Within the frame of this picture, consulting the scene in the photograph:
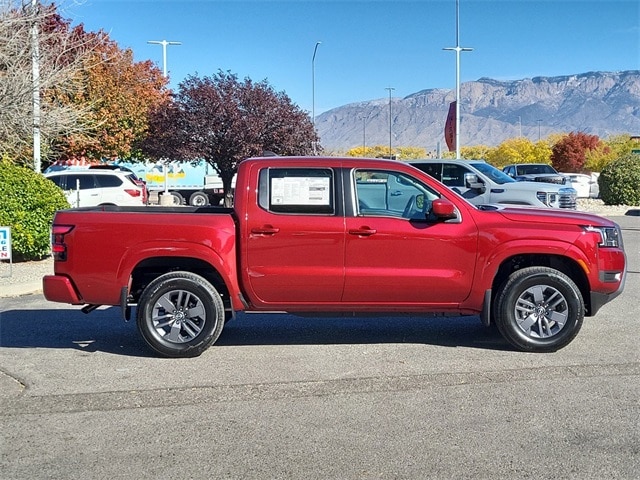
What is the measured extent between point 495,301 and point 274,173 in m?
2.52

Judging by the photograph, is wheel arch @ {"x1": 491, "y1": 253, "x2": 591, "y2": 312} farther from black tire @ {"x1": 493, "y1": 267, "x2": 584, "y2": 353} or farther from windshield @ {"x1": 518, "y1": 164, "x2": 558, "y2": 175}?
windshield @ {"x1": 518, "y1": 164, "x2": 558, "y2": 175}

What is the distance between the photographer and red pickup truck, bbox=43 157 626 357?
732 centimetres

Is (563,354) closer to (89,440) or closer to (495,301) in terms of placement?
(495,301)

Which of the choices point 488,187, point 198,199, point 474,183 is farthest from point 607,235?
point 198,199

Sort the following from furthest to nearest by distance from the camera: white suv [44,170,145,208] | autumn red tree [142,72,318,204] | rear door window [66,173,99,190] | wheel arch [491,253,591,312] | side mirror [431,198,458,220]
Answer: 1. autumn red tree [142,72,318,204]
2. rear door window [66,173,99,190]
3. white suv [44,170,145,208]
4. wheel arch [491,253,591,312]
5. side mirror [431,198,458,220]

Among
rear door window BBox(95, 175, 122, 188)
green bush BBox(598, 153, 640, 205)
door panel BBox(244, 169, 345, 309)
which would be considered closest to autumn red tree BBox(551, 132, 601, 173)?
green bush BBox(598, 153, 640, 205)

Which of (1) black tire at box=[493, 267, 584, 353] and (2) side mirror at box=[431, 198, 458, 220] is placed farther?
(1) black tire at box=[493, 267, 584, 353]

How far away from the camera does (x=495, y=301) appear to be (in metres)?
7.48

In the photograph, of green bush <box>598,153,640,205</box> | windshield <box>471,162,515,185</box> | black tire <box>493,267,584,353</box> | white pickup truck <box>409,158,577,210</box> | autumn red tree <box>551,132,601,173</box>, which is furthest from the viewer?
autumn red tree <box>551,132,601,173</box>

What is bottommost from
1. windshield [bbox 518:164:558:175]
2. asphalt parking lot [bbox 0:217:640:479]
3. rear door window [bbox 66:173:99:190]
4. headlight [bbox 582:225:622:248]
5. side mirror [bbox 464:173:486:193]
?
asphalt parking lot [bbox 0:217:640:479]

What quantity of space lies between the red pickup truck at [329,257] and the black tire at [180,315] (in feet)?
0.03

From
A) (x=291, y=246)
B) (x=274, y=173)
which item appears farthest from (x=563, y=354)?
(x=274, y=173)

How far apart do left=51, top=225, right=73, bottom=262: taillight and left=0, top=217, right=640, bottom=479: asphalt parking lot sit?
1.01m

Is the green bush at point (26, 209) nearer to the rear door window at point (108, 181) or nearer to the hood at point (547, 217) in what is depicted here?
the rear door window at point (108, 181)
